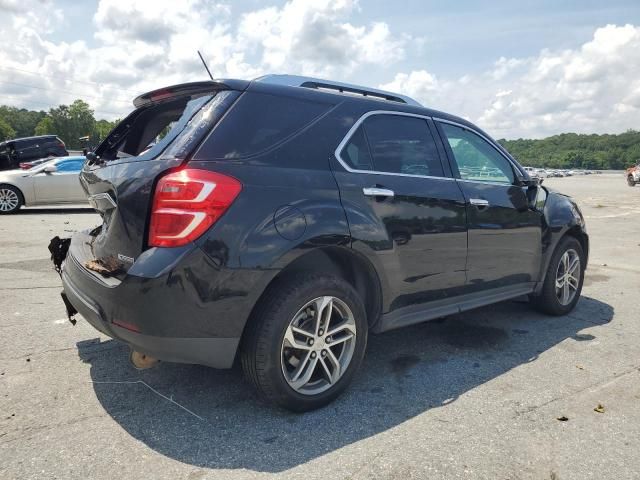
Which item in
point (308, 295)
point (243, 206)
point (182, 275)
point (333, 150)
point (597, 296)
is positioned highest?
point (333, 150)

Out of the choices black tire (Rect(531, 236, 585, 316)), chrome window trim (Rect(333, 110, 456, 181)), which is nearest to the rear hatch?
chrome window trim (Rect(333, 110, 456, 181))

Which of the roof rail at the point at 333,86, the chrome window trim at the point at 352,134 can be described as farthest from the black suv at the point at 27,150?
the chrome window trim at the point at 352,134

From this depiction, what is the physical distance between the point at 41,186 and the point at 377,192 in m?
11.9

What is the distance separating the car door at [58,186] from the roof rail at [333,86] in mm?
10795

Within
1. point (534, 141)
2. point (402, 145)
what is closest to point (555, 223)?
point (402, 145)

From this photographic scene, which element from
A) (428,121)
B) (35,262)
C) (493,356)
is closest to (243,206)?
(428,121)

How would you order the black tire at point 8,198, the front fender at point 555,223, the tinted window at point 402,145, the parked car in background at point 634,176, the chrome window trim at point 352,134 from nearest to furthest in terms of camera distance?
the chrome window trim at point 352,134 < the tinted window at point 402,145 < the front fender at point 555,223 < the black tire at point 8,198 < the parked car in background at point 634,176

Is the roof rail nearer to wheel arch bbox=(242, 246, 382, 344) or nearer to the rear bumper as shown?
wheel arch bbox=(242, 246, 382, 344)

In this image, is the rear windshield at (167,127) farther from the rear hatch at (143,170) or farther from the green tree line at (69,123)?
the green tree line at (69,123)

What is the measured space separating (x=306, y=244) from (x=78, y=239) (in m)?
1.74

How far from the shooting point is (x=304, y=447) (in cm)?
254

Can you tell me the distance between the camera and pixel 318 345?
9.57 ft

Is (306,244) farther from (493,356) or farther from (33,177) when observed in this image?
(33,177)

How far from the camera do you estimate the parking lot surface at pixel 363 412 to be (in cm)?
240
